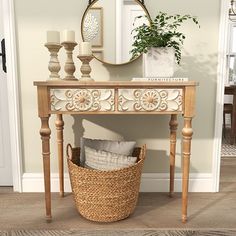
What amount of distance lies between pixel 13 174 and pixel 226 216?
4.89ft

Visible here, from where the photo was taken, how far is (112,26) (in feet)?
6.06

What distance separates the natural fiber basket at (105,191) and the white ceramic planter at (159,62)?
1.75ft

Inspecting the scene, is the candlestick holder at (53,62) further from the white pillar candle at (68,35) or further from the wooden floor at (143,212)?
the wooden floor at (143,212)

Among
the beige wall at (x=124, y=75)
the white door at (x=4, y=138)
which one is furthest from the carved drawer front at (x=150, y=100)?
the white door at (x=4, y=138)

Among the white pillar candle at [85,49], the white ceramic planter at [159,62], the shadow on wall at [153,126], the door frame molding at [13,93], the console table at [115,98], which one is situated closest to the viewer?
the console table at [115,98]

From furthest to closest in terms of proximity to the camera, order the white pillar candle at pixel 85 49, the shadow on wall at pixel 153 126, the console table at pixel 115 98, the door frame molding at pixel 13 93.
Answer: the shadow on wall at pixel 153 126 → the door frame molding at pixel 13 93 → the white pillar candle at pixel 85 49 → the console table at pixel 115 98

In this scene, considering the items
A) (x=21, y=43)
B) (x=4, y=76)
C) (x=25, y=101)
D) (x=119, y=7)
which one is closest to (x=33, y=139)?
(x=25, y=101)

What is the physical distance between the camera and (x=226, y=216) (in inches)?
64.9

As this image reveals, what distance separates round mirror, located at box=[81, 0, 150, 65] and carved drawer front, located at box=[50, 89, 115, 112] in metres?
0.52

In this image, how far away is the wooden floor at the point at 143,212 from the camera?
60.3 inches

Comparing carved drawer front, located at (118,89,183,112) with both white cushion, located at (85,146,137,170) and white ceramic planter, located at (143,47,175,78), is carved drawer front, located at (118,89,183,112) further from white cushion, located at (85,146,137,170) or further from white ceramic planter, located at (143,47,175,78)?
white cushion, located at (85,146,137,170)

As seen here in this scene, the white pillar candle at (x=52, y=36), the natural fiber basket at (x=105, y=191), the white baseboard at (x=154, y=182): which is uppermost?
the white pillar candle at (x=52, y=36)

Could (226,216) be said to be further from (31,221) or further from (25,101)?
(25,101)

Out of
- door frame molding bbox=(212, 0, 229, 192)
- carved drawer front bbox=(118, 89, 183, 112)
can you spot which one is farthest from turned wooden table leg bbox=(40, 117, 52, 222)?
door frame molding bbox=(212, 0, 229, 192)
